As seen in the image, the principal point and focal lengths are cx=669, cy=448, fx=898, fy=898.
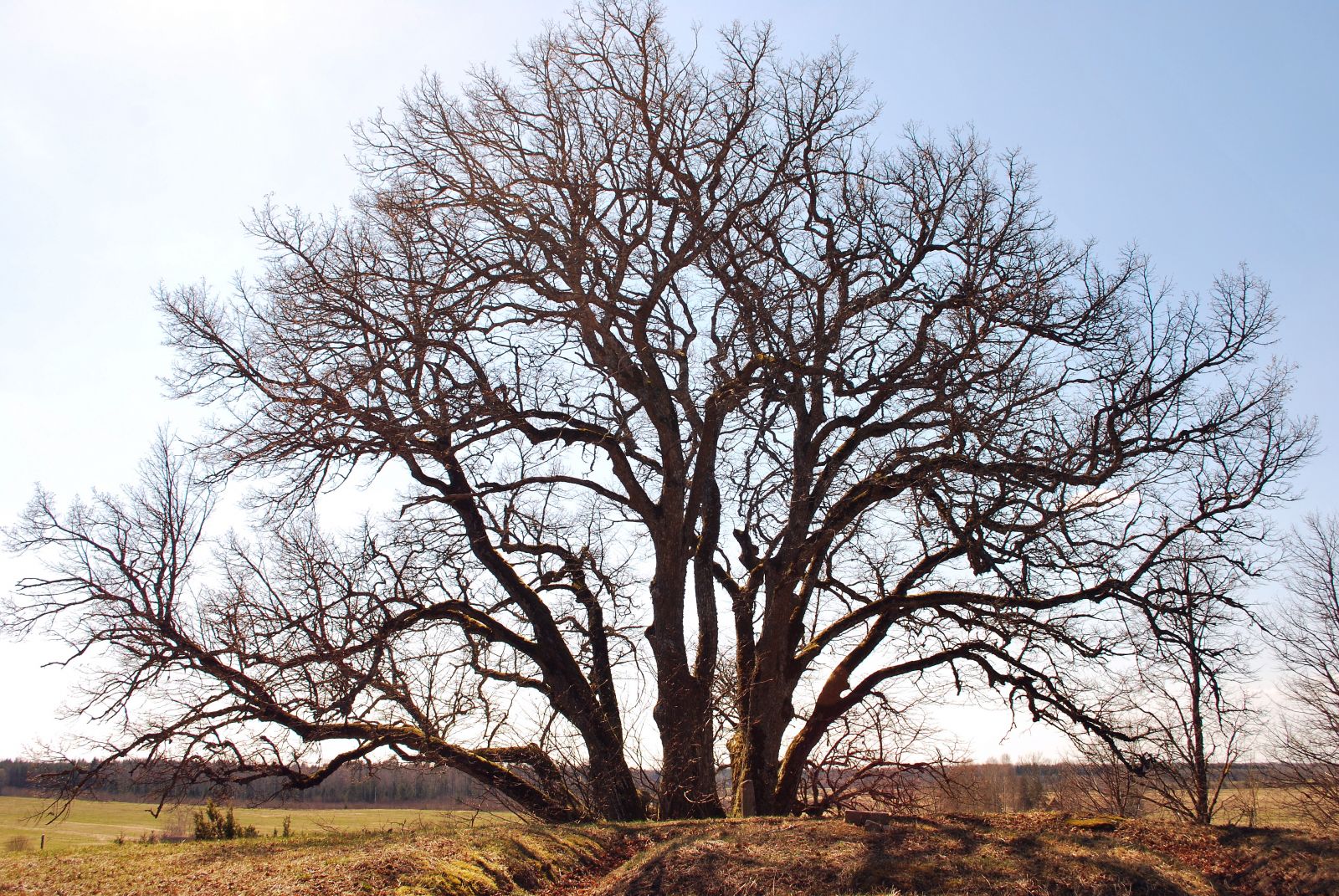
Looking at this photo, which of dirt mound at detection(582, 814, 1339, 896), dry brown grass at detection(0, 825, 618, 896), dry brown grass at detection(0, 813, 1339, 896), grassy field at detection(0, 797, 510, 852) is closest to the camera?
dry brown grass at detection(0, 825, 618, 896)

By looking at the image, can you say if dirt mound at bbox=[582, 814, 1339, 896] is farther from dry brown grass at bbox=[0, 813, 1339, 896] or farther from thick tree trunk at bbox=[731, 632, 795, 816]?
thick tree trunk at bbox=[731, 632, 795, 816]

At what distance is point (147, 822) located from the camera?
119 ft

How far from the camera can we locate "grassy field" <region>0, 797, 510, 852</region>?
12.1 meters

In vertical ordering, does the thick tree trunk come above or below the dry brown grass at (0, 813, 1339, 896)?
above

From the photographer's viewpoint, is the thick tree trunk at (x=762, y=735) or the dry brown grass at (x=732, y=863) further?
the thick tree trunk at (x=762, y=735)

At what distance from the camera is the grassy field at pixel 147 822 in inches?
475

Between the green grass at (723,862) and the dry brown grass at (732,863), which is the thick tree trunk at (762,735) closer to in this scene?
the green grass at (723,862)

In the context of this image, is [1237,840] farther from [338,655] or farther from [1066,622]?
[338,655]

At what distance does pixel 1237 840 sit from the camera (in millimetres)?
10617

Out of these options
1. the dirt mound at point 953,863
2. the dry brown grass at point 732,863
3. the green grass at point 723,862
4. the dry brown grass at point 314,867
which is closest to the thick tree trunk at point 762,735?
the green grass at point 723,862

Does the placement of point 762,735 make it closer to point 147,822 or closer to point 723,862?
point 723,862

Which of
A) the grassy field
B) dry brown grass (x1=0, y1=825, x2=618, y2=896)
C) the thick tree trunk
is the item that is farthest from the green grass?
the thick tree trunk

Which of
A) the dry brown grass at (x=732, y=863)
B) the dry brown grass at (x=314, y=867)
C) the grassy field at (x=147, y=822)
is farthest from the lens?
the grassy field at (x=147, y=822)

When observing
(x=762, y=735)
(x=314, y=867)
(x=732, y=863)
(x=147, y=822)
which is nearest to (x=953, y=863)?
(x=732, y=863)
